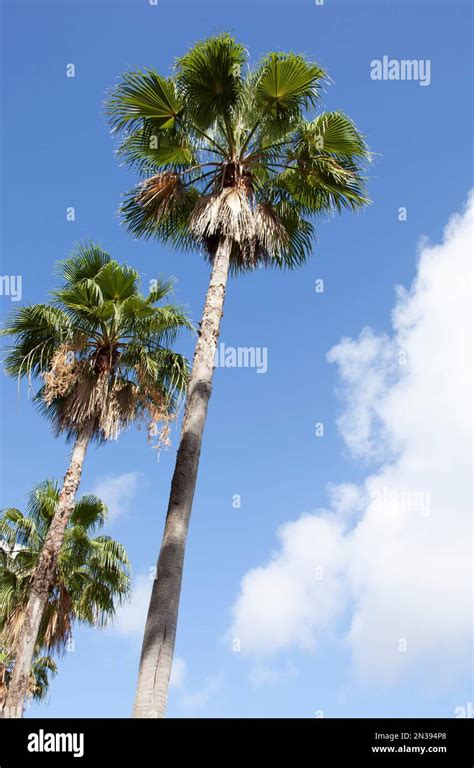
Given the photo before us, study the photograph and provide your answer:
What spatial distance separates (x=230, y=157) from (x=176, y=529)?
19.5 feet

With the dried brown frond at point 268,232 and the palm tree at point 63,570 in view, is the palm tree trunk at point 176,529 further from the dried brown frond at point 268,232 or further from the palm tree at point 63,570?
the palm tree at point 63,570

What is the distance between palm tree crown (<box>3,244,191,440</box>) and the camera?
12789mm

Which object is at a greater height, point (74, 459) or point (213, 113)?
point (213, 113)

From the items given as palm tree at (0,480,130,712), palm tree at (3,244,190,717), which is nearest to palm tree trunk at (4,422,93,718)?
palm tree at (3,244,190,717)

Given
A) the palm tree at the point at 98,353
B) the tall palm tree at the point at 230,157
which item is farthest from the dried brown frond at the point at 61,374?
the tall palm tree at the point at 230,157

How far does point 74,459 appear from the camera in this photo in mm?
12492

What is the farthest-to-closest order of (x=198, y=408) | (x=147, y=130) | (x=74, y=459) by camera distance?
(x=74, y=459) < (x=147, y=130) < (x=198, y=408)

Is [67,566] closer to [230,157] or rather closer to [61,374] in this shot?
[61,374]

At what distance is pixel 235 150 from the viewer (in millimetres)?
10078

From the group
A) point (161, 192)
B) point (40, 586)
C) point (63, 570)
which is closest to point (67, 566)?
point (63, 570)
